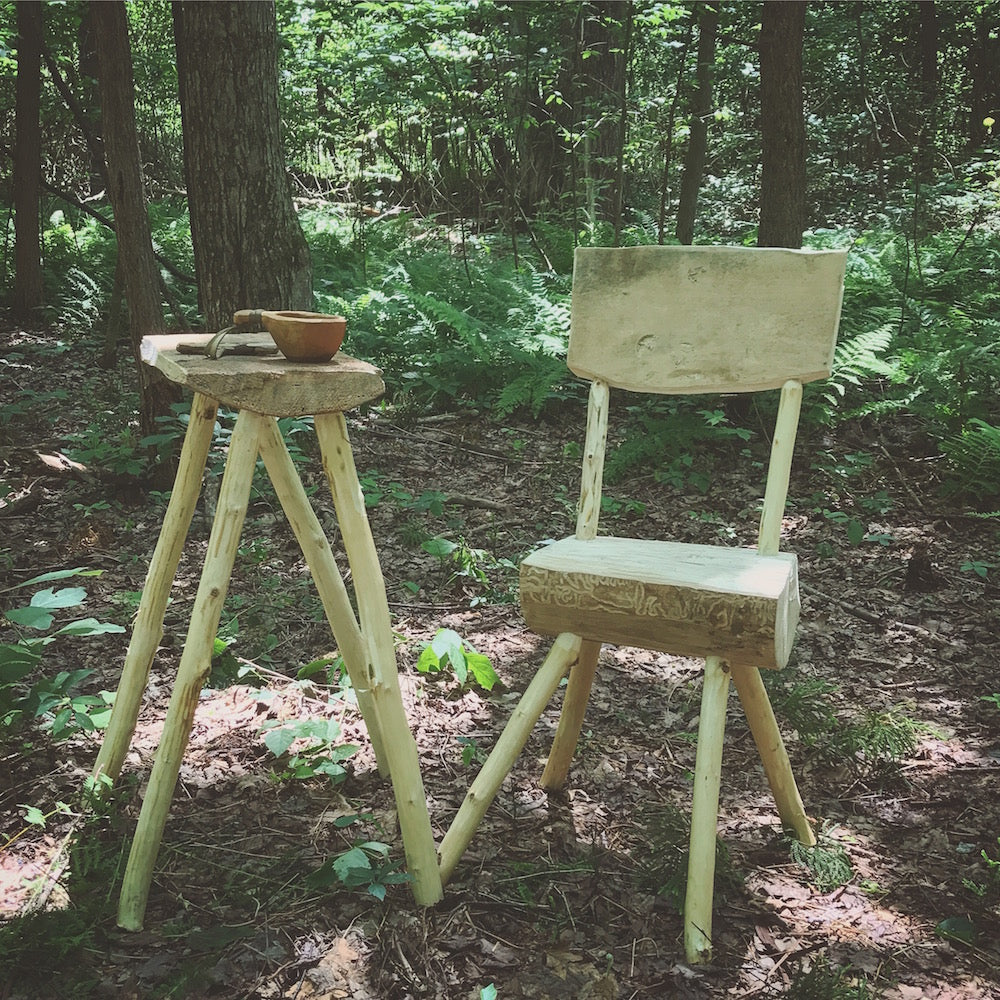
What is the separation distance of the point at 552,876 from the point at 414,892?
1.10 ft

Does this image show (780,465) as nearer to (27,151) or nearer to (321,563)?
(321,563)

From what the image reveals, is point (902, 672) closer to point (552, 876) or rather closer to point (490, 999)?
point (552, 876)

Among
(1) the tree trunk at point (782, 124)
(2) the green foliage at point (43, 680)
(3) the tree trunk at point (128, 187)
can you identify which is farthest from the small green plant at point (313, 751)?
(1) the tree trunk at point (782, 124)

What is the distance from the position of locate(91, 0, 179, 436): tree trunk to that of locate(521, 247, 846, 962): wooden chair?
8.74 feet

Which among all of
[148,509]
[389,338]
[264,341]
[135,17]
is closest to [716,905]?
[264,341]

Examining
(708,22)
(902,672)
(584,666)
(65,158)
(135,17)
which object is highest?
(135,17)

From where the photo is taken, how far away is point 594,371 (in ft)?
7.06

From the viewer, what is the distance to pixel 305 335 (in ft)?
5.77

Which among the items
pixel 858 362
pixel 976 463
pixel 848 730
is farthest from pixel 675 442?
pixel 848 730

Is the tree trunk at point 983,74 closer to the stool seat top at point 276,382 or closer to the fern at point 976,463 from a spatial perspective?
the fern at point 976,463

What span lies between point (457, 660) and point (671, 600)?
0.99 metres

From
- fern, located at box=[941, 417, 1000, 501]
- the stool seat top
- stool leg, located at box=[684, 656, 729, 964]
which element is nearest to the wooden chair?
stool leg, located at box=[684, 656, 729, 964]

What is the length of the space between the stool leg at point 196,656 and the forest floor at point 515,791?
0.10 metres

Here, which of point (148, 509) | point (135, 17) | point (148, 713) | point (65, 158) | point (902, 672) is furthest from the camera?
point (135, 17)
